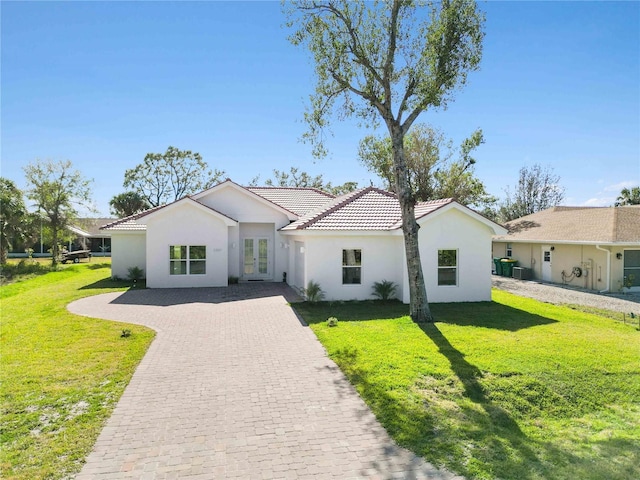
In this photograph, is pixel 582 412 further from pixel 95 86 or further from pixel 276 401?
pixel 95 86

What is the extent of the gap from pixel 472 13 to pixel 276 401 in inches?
490

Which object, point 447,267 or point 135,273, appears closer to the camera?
point 447,267

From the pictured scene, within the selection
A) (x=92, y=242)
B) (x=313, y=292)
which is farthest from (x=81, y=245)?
(x=313, y=292)

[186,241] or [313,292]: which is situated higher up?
[186,241]

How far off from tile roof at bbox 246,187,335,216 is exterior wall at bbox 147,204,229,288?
196 inches

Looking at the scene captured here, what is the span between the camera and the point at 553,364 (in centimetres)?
921

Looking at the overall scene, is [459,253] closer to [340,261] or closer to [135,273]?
[340,261]

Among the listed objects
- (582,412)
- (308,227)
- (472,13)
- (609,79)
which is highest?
(472,13)

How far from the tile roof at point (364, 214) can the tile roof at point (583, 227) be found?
10908mm

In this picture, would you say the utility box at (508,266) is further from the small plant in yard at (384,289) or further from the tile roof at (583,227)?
the small plant in yard at (384,289)

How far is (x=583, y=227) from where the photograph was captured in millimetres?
25000

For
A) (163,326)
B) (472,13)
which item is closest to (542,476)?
(163,326)

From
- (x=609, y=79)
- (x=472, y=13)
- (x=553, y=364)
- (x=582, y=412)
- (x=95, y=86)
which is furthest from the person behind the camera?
(x=95, y=86)

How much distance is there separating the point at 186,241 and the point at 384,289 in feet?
35.4
